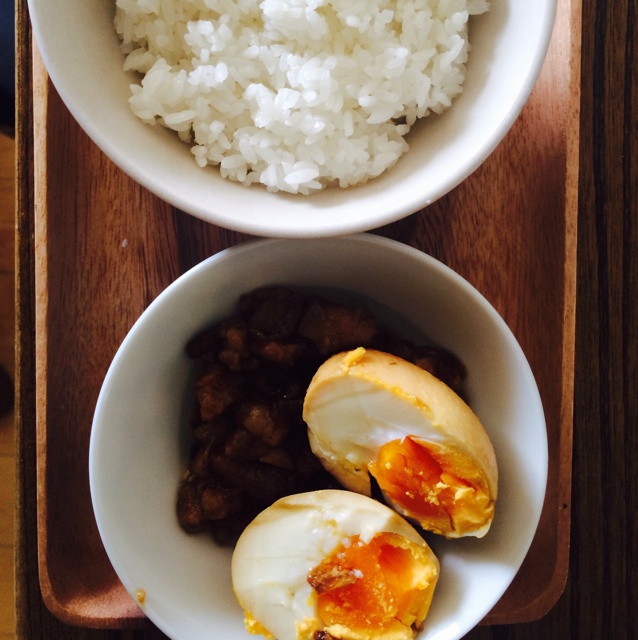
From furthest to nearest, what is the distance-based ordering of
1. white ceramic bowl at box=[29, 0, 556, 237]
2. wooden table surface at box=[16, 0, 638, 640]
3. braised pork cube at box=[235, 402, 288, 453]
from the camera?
wooden table surface at box=[16, 0, 638, 640]
braised pork cube at box=[235, 402, 288, 453]
white ceramic bowl at box=[29, 0, 556, 237]

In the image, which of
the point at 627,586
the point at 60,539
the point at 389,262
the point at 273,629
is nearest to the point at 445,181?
the point at 389,262

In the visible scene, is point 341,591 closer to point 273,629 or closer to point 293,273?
point 273,629

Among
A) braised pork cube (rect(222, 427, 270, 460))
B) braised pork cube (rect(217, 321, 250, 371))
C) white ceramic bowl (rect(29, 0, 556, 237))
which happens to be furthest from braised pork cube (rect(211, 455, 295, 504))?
white ceramic bowl (rect(29, 0, 556, 237))

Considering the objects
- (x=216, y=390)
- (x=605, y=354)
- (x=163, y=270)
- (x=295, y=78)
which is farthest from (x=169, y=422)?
(x=605, y=354)

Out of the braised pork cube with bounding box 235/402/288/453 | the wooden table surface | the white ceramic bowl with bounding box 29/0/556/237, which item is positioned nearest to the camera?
the white ceramic bowl with bounding box 29/0/556/237

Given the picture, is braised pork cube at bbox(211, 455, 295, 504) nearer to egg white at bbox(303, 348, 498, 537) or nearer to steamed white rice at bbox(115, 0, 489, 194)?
egg white at bbox(303, 348, 498, 537)

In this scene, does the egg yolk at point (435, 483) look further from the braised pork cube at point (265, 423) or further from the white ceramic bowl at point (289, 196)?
the white ceramic bowl at point (289, 196)

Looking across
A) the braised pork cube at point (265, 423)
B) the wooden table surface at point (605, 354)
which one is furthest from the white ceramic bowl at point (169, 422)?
the wooden table surface at point (605, 354)
